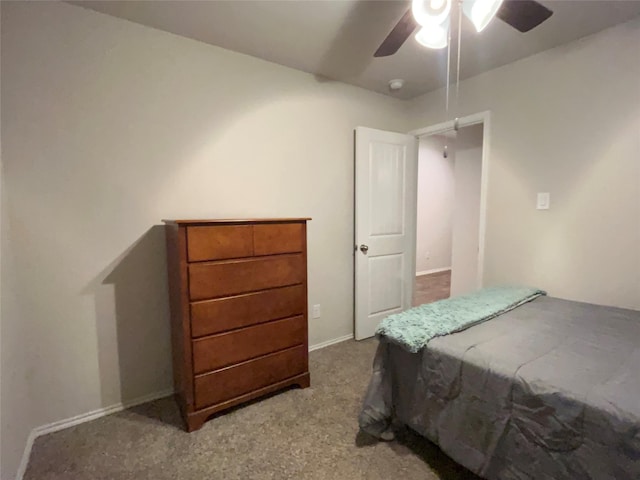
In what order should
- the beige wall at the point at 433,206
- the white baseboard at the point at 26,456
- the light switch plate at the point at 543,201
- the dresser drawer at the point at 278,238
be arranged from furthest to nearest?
the beige wall at the point at 433,206 < the light switch plate at the point at 543,201 < the dresser drawer at the point at 278,238 < the white baseboard at the point at 26,456

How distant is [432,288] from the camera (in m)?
4.86

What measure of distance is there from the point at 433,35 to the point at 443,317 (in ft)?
4.50

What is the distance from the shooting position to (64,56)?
5.53 ft

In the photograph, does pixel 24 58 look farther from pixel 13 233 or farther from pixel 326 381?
pixel 326 381

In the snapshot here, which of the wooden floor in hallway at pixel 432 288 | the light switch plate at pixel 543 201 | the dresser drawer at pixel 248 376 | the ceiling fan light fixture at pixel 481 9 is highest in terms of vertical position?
the ceiling fan light fixture at pixel 481 9

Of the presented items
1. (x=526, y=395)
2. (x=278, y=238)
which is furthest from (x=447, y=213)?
(x=526, y=395)

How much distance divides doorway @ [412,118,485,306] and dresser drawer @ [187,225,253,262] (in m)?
1.98

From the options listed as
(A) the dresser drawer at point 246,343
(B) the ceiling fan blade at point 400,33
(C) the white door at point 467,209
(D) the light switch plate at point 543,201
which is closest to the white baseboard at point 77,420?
(A) the dresser drawer at point 246,343

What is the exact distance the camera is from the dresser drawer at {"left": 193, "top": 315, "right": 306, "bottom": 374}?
1.73 m

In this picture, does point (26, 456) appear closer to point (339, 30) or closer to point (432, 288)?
point (339, 30)

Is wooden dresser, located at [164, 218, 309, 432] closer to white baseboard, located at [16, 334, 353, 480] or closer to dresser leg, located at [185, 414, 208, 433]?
dresser leg, located at [185, 414, 208, 433]

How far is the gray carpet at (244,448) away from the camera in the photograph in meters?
1.43

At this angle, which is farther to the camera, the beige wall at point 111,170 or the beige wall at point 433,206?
the beige wall at point 433,206

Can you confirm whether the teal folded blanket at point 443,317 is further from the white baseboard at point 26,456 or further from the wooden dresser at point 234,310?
the white baseboard at point 26,456
